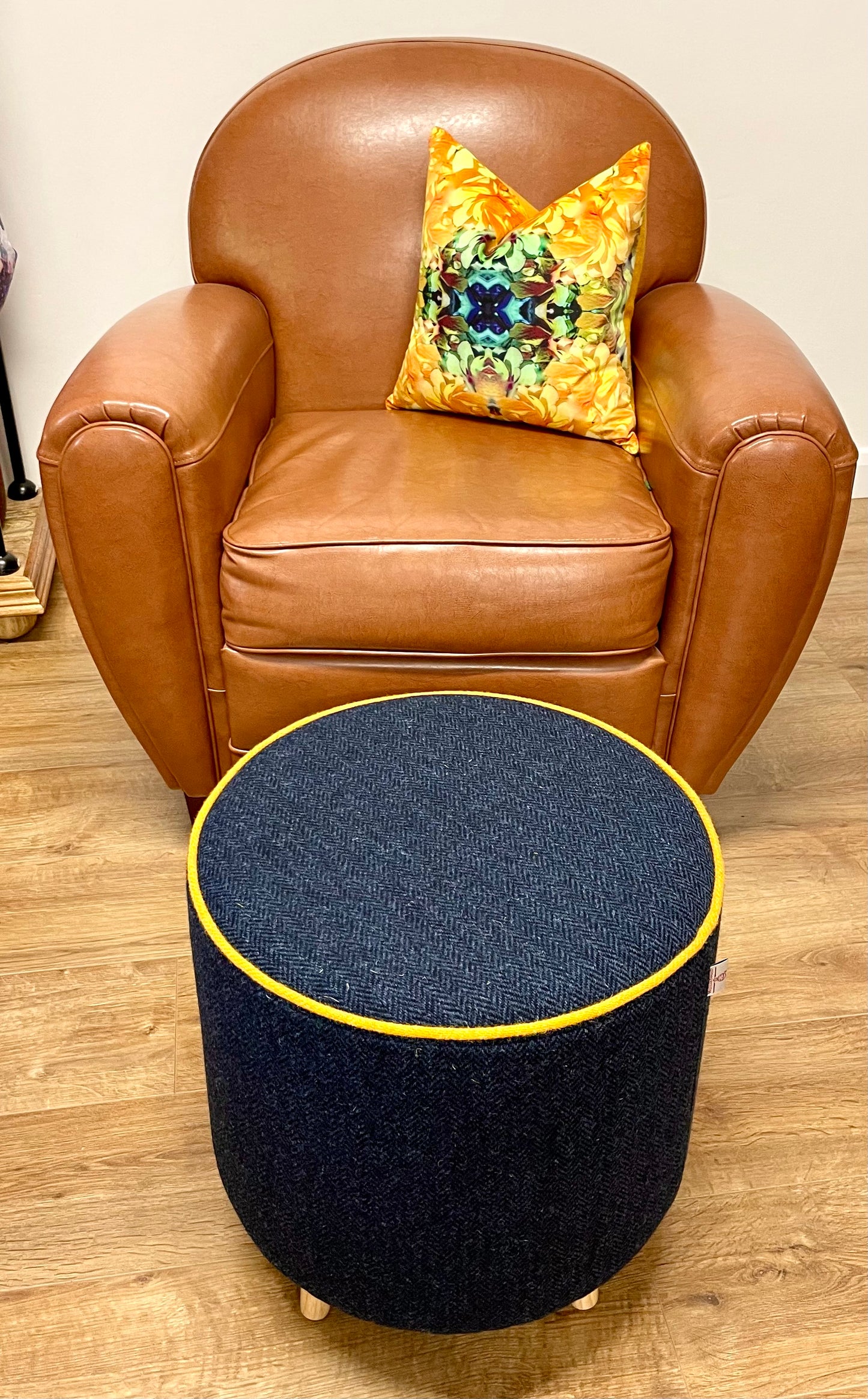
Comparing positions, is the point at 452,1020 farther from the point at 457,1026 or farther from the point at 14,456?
the point at 14,456

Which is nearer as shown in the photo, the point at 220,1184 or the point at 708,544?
the point at 220,1184

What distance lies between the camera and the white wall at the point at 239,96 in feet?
7.41

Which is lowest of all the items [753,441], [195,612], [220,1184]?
[220,1184]

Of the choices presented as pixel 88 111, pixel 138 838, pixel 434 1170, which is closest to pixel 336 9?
pixel 88 111

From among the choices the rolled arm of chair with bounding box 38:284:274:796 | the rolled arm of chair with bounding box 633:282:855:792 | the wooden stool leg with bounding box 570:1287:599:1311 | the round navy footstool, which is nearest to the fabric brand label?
the round navy footstool

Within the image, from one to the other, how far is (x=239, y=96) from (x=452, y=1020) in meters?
2.04

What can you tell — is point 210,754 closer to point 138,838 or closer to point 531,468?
point 138,838

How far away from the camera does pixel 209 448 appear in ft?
4.94

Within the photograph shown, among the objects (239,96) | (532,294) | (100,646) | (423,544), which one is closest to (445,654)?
(423,544)

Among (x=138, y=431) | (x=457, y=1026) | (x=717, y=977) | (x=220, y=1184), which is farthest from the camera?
(x=138, y=431)

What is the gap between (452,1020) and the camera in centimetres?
92

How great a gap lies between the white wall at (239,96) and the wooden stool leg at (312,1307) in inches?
79.4

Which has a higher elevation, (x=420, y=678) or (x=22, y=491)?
(x=420, y=678)

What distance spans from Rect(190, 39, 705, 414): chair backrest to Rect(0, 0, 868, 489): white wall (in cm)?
42
